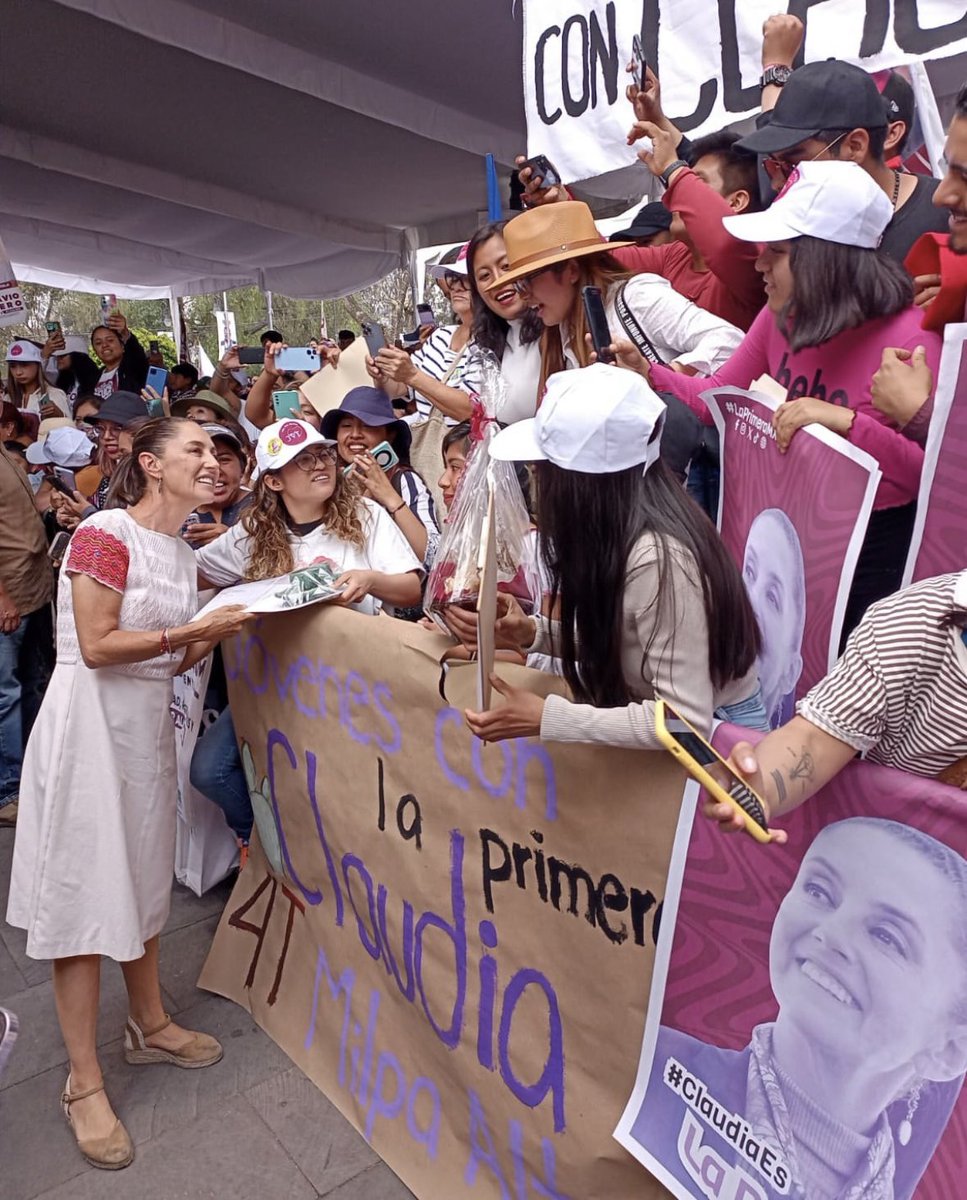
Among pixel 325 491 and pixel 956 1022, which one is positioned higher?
pixel 325 491

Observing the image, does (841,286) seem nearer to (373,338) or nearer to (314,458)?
(314,458)

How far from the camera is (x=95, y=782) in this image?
2.32 meters

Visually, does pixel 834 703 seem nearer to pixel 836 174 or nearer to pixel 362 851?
pixel 836 174

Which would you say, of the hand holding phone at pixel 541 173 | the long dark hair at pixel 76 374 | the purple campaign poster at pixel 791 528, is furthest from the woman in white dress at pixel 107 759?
the long dark hair at pixel 76 374

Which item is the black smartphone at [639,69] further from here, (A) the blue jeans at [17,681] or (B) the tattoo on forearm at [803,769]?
(A) the blue jeans at [17,681]

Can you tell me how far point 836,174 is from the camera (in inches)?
70.2

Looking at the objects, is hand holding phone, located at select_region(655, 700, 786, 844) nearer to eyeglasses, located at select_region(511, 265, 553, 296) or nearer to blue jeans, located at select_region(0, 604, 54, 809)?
eyeglasses, located at select_region(511, 265, 553, 296)

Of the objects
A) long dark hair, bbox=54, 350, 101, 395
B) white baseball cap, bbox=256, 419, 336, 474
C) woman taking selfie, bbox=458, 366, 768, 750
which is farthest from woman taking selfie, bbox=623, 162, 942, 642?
long dark hair, bbox=54, 350, 101, 395

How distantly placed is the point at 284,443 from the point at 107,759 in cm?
99

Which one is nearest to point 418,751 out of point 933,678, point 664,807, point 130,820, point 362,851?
point 362,851

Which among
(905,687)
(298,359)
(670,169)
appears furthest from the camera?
(298,359)

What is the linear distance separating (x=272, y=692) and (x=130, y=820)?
49 cm

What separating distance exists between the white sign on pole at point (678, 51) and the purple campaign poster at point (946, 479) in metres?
1.31

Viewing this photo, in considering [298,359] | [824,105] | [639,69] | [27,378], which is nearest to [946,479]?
[824,105]
